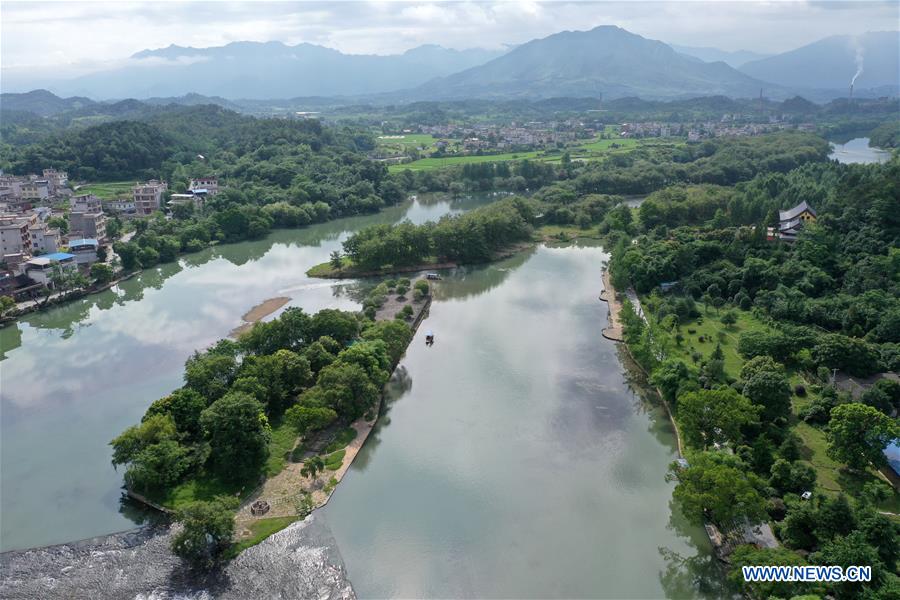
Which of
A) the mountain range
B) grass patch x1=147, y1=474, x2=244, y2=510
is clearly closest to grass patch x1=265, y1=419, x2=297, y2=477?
grass patch x1=147, y1=474, x2=244, y2=510

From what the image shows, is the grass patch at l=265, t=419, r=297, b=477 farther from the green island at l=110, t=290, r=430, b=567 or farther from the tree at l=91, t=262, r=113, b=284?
the tree at l=91, t=262, r=113, b=284

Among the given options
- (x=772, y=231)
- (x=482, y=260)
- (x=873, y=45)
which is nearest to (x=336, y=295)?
(x=482, y=260)

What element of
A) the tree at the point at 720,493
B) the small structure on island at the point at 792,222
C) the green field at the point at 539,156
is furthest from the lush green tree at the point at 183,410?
the green field at the point at 539,156

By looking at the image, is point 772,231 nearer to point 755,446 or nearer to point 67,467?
point 755,446

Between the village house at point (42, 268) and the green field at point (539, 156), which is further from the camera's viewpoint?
the green field at point (539, 156)

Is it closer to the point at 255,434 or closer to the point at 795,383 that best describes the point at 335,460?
the point at 255,434

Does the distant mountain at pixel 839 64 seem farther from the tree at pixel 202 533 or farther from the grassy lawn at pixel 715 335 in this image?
the tree at pixel 202 533
